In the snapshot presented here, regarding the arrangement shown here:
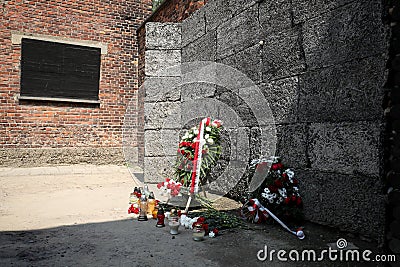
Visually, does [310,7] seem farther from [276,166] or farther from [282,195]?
[282,195]

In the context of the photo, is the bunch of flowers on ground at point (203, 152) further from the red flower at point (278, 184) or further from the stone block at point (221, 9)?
the stone block at point (221, 9)

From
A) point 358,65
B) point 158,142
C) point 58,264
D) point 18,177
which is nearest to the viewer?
point 58,264

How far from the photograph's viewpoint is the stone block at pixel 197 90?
490 cm

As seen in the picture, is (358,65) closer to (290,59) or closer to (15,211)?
(290,59)

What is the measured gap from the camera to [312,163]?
3.16 m

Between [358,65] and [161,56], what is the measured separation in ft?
11.5

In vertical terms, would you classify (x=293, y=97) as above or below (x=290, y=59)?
below

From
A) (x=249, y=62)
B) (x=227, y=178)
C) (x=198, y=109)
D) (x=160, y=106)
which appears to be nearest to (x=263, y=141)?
(x=227, y=178)

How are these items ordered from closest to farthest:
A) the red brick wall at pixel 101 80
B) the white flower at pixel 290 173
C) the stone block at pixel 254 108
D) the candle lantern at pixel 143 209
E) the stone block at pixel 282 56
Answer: the white flower at pixel 290 173 → the stone block at pixel 282 56 → the candle lantern at pixel 143 209 → the stone block at pixel 254 108 → the red brick wall at pixel 101 80

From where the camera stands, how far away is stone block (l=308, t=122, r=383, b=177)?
2.60 m

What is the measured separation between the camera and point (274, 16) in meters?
3.70

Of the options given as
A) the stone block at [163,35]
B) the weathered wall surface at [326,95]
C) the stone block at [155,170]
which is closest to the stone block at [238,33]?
the weathered wall surface at [326,95]

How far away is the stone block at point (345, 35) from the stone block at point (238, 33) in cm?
90

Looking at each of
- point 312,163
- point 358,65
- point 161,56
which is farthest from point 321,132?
point 161,56
